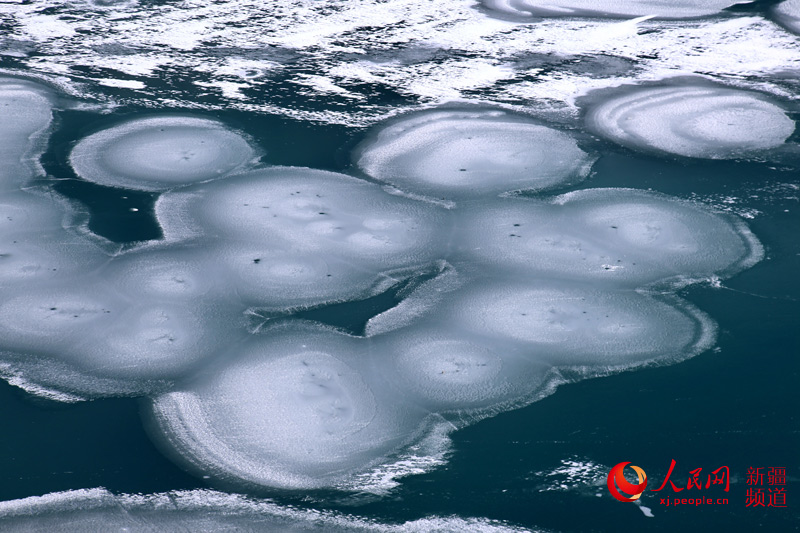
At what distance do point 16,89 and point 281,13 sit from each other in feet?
7.78

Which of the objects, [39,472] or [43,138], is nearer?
[39,472]

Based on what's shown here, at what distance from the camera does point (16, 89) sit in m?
5.93

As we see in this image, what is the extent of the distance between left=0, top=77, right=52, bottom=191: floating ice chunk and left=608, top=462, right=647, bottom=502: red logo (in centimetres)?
352

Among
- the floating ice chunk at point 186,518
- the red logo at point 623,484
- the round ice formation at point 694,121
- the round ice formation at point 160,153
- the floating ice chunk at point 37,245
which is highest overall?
the round ice formation at point 694,121

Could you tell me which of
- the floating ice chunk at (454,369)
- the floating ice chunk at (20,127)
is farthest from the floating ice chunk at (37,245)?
the floating ice chunk at (454,369)

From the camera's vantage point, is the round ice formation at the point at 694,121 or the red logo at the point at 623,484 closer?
the red logo at the point at 623,484

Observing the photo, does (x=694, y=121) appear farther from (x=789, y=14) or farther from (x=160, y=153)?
(x=160, y=153)

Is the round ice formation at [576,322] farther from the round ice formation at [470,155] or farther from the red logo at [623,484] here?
the round ice formation at [470,155]

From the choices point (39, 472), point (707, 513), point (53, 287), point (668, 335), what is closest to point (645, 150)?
point (668, 335)

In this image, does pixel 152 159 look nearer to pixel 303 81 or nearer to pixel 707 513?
pixel 303 81

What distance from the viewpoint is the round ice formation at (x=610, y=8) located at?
7234 mm

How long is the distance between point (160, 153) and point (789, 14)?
526 cm

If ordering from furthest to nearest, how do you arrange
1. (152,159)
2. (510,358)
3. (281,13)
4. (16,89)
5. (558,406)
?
(281,13) → (16,89) → (152,159) → (510,358) → (558,406)

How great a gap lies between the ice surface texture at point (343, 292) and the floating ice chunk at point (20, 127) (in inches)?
1.1
